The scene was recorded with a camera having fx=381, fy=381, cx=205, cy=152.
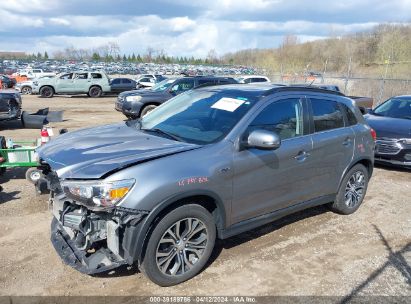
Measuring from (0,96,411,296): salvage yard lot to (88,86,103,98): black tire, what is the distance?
2063cm

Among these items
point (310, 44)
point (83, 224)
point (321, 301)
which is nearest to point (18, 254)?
point (83, 224)

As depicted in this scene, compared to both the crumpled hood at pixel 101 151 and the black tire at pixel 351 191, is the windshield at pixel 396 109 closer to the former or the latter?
the black tire at pixel 351 191

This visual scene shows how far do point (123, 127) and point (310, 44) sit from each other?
93.6 m

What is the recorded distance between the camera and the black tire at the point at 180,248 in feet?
10.8

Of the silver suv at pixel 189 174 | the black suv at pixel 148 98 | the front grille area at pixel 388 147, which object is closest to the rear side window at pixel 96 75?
the black suv at pixel 148 98

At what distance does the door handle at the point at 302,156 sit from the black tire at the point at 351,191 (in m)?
1.07

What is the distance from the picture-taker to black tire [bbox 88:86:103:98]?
25452mm

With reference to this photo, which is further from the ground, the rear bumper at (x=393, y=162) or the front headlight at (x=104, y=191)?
the front headlight at (x=104, y=191)

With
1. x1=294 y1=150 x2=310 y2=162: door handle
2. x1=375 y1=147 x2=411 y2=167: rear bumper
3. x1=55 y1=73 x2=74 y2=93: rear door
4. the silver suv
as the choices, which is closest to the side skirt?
the silver suv

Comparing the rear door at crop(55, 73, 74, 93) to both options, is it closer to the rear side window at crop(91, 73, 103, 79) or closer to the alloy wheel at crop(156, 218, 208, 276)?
the rear side window at crop(91, 73, 103, 79)

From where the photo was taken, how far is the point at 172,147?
3596 millimetres

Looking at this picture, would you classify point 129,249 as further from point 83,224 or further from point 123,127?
point 123,127

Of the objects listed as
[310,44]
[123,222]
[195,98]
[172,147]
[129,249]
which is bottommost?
[129,249]

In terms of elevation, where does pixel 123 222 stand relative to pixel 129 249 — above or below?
above
